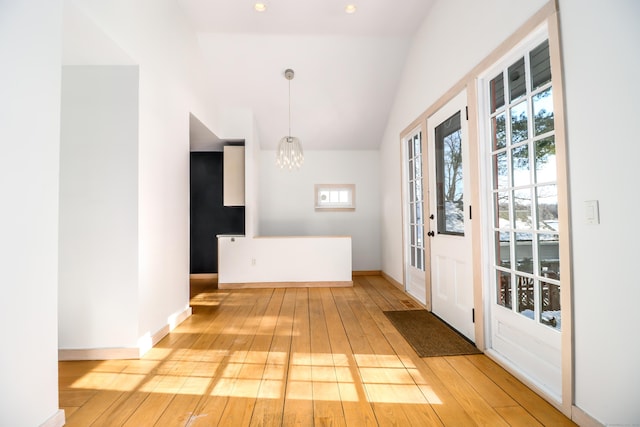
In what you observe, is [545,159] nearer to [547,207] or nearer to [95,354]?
[547,207]

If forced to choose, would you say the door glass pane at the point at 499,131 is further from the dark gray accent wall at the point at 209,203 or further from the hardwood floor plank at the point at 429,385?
the dark gray accent wall at the point at 209,203

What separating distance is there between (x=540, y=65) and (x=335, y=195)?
4.48m

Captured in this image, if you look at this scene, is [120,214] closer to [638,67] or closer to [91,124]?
[91,124]

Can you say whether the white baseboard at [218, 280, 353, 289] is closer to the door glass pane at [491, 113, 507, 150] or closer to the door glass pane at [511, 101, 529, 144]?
the door glass pane at [491, 113, 507, 150]

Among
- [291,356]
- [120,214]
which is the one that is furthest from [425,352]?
[120,214]

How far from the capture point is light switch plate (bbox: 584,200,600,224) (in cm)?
148

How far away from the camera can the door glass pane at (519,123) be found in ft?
6.79

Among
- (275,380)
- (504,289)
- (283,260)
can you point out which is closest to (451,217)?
(504,289)

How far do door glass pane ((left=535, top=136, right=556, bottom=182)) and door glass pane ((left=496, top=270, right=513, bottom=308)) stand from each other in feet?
2.46

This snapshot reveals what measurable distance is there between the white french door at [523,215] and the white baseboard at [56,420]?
263 cm

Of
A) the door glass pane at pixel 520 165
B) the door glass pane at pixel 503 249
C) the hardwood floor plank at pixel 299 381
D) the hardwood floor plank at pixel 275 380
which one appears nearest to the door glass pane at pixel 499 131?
the door glass pane at pixel 520 165

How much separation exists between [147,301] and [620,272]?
3.06m

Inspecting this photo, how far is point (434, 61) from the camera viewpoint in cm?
344

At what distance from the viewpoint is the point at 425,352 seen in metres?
2.47
